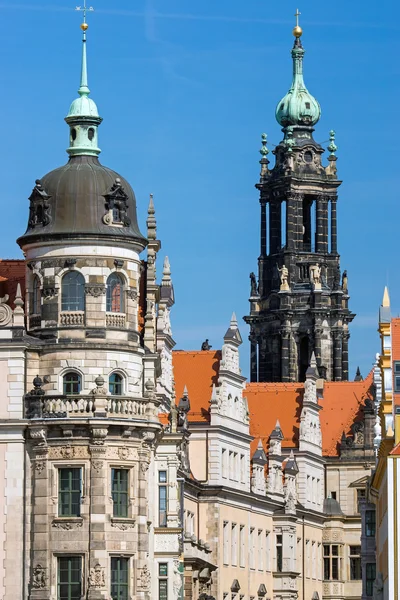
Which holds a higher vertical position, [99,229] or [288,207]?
[288,207]

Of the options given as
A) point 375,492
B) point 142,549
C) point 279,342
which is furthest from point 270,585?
point 142,549

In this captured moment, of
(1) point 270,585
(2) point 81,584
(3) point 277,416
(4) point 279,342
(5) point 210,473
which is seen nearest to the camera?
(2) point 81,584

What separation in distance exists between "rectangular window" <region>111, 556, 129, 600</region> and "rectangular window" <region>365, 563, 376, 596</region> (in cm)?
4130

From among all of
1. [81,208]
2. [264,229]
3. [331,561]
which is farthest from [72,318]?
[264,229]

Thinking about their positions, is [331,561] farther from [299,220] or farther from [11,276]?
[11,276]

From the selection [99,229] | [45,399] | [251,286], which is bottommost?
[45,399]

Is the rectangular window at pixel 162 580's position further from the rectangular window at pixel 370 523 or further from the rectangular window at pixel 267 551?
the rectangular window at pixel 267 551

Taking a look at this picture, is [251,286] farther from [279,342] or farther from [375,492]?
[375,492]

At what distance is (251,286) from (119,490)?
248 feet

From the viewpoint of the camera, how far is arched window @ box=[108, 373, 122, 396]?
302 ft

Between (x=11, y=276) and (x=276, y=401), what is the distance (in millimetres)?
50369

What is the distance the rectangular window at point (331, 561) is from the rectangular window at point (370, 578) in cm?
1396

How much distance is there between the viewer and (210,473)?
120 metres

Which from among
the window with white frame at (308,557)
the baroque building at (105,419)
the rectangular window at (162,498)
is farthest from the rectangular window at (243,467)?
the rectangular window at (162,498)
